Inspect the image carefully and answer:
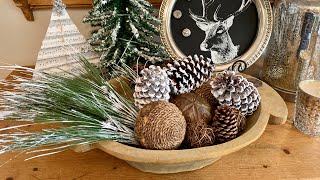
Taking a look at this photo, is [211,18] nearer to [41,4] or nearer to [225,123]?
[225,123]

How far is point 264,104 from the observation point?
0.62 meters

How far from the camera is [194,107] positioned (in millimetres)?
570

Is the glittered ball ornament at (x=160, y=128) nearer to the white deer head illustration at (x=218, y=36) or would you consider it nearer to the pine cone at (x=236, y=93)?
the pine cone at (x=236, y=93)

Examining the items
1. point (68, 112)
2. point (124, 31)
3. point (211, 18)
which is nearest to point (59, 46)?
point (124, 31)

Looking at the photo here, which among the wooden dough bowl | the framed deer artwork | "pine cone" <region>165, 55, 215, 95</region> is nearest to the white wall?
the framed deer artwork

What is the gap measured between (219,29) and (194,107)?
11.7 inches

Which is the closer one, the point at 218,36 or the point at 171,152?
the point at 171,152

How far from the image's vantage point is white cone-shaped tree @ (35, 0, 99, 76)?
752 millimetres

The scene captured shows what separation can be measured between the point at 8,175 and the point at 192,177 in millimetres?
312

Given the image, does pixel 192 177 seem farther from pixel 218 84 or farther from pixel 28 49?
pixel 28 49

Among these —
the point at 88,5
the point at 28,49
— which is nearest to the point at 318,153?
the point at 88,5

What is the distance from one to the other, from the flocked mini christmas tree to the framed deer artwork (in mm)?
37

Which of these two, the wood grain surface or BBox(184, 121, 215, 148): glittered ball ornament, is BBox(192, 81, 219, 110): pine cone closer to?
BBox(184, 121, 215, 148): glittered ball ornament

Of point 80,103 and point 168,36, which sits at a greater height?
point 168,36
